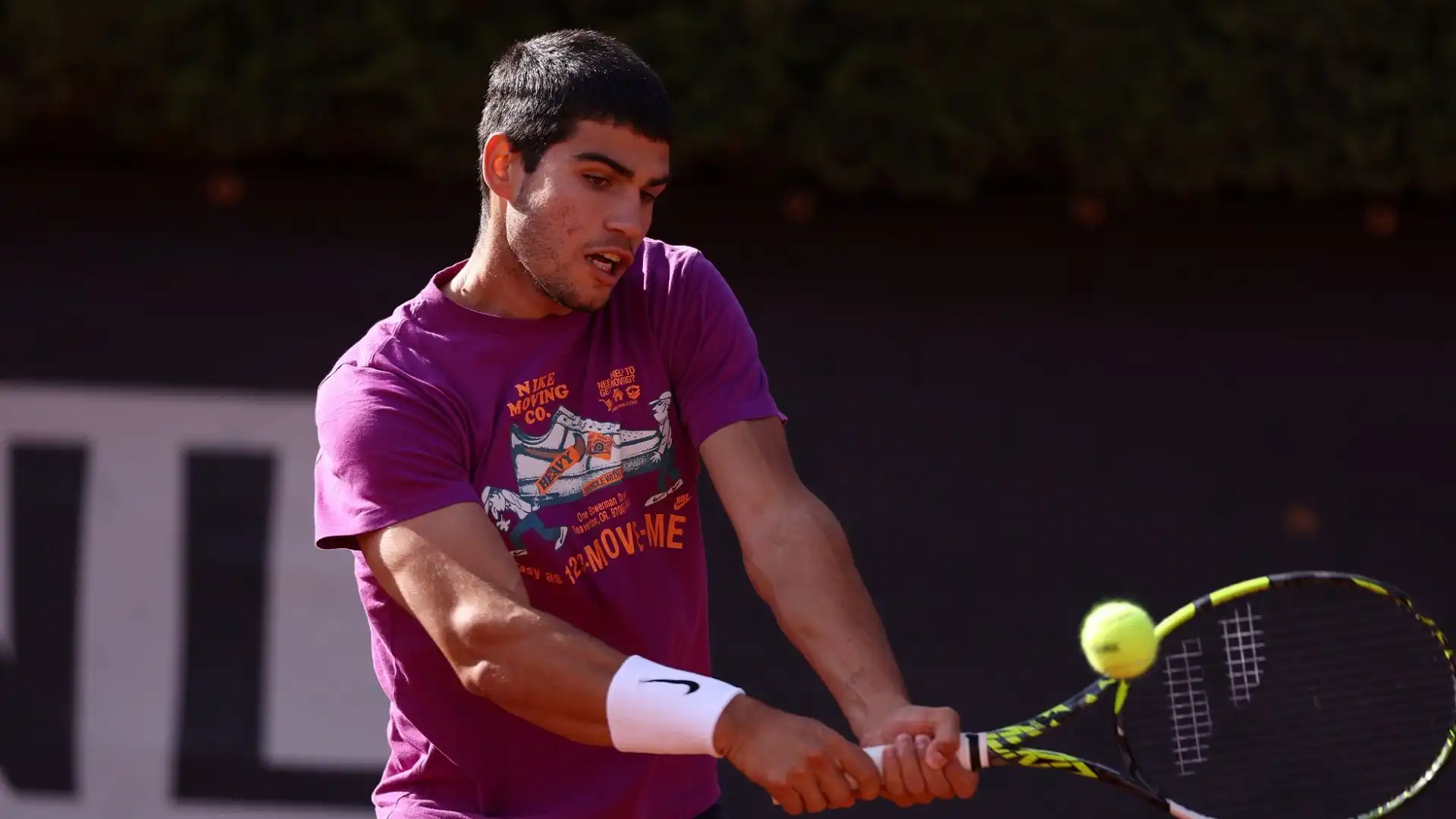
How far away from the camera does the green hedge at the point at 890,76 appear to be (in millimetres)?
4406

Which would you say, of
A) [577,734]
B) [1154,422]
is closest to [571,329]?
[577,734]

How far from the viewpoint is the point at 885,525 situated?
473 cm

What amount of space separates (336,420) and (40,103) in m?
2.47

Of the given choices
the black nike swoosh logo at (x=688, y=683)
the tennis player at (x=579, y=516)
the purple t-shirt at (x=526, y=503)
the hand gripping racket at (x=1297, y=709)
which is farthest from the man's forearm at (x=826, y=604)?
the hand gripping racket at (x=1297, y=709)

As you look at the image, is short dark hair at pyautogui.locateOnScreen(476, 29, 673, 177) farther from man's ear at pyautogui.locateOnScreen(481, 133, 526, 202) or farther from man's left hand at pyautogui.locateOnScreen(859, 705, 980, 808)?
man's left hand at pyautogui.locateOnScreen(859, 705, 980, 808)

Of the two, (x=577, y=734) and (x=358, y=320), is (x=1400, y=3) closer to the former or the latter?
(x=358, y=320)

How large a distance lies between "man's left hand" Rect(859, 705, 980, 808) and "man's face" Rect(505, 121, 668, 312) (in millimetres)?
A: 738

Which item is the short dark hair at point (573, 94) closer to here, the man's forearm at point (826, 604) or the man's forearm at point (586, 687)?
the man's forearm at point (826, 604)

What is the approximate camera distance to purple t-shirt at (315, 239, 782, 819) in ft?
8.20

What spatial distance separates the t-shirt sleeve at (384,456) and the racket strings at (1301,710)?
6.31ft

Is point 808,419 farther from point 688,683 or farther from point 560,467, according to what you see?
point 688,683

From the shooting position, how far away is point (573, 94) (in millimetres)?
2574

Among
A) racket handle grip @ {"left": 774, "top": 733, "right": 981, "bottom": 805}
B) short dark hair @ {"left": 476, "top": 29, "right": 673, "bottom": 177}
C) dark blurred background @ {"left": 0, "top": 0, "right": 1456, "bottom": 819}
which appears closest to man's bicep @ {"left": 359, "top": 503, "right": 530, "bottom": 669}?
racket handle grip @ {"left": 774, "top": 733, "right": 981, "bottom": 805}

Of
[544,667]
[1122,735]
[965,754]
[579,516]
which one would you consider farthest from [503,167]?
[1122,735]
